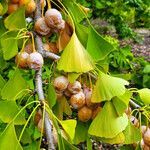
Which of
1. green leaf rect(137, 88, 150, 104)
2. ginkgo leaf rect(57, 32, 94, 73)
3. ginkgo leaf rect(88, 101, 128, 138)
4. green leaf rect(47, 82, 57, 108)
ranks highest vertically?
ginkgo leaf rect(57, 32, 94, 73)

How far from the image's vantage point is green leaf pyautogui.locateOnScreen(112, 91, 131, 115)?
0.71m

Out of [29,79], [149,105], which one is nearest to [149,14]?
[29,79]

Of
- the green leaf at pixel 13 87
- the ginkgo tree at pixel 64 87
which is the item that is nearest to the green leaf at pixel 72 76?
the ginkgo tree at pixel 64 87

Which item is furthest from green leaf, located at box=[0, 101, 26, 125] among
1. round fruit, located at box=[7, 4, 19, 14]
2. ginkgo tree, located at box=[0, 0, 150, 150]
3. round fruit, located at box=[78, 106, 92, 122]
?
round fruit, located at box=[7, 4, 19, 14]

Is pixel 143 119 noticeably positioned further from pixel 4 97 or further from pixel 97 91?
pixel 4 97

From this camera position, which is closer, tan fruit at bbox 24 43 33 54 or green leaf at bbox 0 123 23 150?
green leaf at bbox 0 123 23 150

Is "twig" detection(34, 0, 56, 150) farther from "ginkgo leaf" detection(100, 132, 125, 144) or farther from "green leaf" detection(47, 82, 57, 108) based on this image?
"ginkgo leaf" detection(100, 132, 125, 144)

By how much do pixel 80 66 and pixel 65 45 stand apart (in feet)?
0.39

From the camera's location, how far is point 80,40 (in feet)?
2.67

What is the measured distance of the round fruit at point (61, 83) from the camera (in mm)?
704

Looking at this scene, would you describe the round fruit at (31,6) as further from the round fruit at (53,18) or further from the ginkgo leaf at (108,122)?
the ginkgo leaf at (108,122)

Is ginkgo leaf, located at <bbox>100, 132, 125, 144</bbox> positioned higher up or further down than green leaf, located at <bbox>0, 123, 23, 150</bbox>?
further down

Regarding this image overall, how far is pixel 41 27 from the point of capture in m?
0.75

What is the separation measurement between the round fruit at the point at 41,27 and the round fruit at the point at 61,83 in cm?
9
